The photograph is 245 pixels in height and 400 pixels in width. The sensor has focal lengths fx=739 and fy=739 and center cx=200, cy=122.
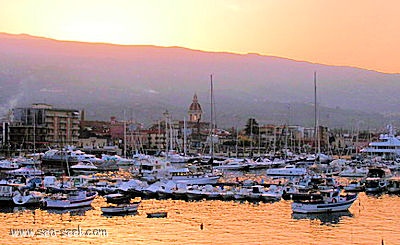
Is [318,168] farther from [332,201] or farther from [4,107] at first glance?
[4,107]

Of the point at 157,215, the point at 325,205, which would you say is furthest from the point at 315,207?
the point at 157,215

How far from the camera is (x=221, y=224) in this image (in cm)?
3006

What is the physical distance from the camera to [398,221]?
101 ft

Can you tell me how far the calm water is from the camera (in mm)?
26750

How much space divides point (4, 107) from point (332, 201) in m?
164

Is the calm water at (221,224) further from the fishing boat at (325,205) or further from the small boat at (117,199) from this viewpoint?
the small boat at (117,199)

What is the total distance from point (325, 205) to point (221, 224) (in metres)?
5.42

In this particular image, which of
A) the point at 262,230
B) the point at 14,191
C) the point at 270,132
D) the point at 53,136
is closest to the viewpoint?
the point at 262,230

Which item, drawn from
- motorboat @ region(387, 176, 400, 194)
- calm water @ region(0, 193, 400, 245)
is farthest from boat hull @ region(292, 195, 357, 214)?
motorboat @ region(387, 176, 400, 194)

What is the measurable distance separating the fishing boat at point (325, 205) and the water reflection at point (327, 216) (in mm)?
225

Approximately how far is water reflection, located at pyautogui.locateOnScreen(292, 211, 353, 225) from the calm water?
4cm

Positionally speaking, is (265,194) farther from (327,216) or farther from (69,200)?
(69,200)

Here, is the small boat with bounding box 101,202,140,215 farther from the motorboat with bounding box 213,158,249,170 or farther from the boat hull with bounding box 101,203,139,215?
the motorboat with bounding box 213,158,249,170

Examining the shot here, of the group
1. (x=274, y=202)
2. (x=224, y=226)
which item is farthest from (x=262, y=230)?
(x=274, y=202)
